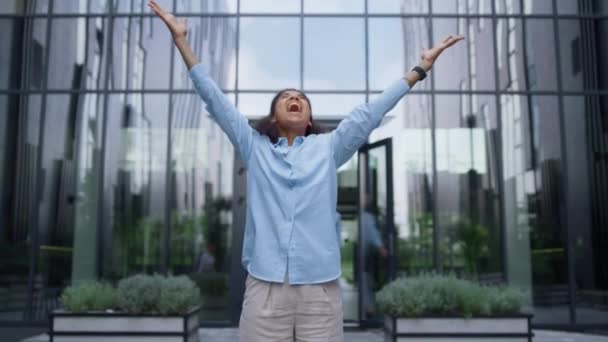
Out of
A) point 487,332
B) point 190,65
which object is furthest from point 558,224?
point 190,65

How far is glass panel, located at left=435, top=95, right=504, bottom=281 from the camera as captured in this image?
8719 mm

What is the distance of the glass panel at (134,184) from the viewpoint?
28.6 feet

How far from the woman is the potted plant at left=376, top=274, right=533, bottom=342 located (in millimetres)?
4003

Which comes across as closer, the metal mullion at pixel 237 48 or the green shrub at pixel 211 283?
the green shrub at pixel 211 283

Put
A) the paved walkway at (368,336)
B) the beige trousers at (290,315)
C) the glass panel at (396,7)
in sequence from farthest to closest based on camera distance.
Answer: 1. the glass panel at (396,7)
2. the paved walkway at (368,336)
3. the beige trousers at (290,315)

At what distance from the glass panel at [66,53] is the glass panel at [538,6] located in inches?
275

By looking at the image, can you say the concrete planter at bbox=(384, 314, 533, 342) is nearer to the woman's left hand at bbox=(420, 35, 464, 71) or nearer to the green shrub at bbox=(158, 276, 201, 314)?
the green shrub at bbox=(158, 276, 201, 314)

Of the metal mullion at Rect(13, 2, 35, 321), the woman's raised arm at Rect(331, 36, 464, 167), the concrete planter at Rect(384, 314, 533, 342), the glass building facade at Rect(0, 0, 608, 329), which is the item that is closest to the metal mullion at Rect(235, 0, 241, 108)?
the glass building facade at Rect(0, 0, 608, 329)

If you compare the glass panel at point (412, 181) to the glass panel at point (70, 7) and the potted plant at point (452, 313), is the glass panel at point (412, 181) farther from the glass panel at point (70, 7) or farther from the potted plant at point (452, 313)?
the glass panel at point (70, 7)

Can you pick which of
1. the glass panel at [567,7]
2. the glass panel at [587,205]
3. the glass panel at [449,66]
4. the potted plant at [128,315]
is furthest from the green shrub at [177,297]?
A: the glass panel at [567,7]

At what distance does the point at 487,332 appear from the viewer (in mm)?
5430

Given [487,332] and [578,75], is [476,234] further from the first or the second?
[487,332]

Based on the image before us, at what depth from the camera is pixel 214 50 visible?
924 cm

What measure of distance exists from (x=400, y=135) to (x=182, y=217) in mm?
3549
